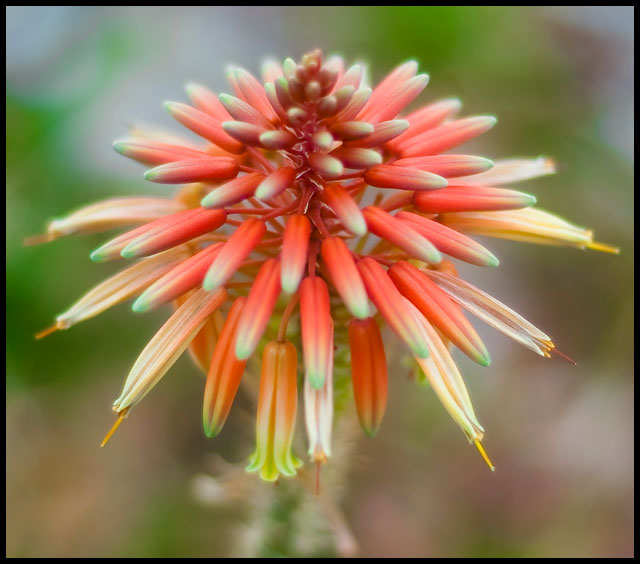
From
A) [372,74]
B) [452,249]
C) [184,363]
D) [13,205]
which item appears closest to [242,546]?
[184,363]

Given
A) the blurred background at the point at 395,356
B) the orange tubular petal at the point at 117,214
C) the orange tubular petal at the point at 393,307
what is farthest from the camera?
the blurred background at the point at 395,356

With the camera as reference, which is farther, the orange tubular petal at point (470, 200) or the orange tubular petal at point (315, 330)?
the orange tubular petal at point (470, 200)

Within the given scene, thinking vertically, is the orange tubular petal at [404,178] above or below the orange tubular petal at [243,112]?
below

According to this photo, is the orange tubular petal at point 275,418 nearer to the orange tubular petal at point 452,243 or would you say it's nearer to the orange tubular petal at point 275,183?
the orange tubular petal at point 275,183

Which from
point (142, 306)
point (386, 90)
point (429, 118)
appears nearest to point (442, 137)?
point (429, 118)

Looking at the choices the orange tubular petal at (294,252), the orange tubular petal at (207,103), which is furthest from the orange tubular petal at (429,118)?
the orange tubular petal at (207,103)

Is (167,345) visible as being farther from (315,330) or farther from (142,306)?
(315,330)
